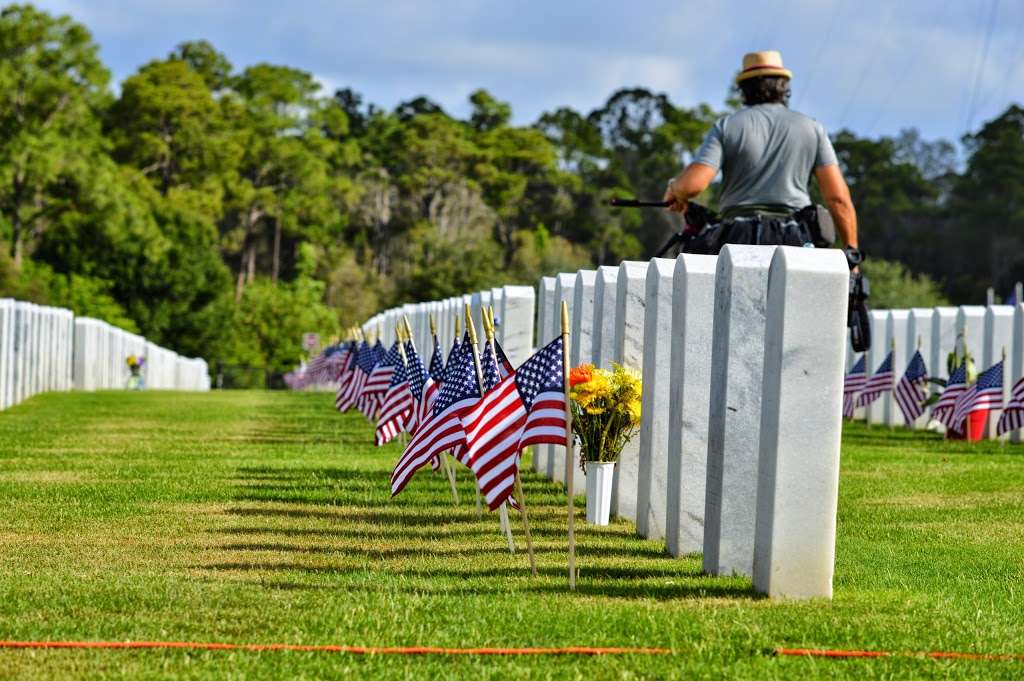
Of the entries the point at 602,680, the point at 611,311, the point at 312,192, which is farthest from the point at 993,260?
the point at 602,680

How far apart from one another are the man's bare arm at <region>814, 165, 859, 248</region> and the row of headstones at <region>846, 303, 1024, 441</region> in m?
9.83

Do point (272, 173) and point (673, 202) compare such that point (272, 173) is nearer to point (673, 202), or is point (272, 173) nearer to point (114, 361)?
point (114, 361)

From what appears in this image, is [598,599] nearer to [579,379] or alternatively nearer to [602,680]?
[602,680]

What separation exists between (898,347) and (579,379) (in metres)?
15.3

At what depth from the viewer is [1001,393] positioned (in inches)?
771

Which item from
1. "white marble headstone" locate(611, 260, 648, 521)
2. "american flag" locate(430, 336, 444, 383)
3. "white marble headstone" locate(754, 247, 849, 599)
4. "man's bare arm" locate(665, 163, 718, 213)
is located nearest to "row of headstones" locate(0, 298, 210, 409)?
"american flag" locate(430, 336, 444, 383)

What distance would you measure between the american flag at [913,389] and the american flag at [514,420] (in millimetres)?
14641

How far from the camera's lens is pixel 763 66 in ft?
37.1

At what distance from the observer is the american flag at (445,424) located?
1009 centimetres

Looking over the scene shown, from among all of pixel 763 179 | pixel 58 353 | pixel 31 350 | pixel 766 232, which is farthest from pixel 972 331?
pixel 58 353

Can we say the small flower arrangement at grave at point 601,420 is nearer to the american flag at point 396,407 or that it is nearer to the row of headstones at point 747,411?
the row of headstones at point 747,411

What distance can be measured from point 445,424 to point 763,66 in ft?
10.3

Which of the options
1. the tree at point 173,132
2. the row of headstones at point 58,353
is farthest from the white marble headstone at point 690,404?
the tree at point 173,132

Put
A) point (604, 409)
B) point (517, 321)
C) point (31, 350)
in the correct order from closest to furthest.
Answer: point (604, 409), point (517, 321), point (31, 350)
